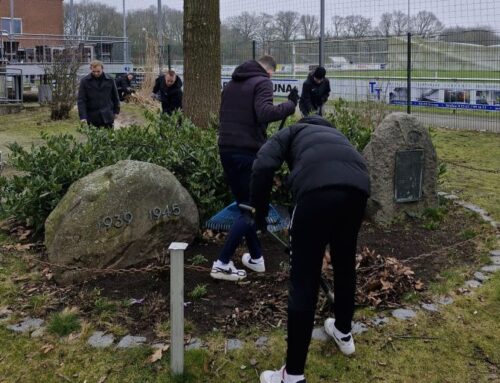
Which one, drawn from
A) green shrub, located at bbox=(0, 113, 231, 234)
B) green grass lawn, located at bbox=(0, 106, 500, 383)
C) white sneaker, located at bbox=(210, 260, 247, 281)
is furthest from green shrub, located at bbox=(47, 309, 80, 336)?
green shrub, located at bbox=(0, 113, 231, 234)

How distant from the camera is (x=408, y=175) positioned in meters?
6.29

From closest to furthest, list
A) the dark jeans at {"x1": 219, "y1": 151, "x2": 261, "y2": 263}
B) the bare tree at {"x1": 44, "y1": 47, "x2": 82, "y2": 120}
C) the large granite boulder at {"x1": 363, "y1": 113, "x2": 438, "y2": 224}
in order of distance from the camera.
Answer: the dark jeans at {"x1": 219, "y1": 151, "x2": 261, "y2": 263}, the large granite boulder at {"x1": 363, "y1": 113, "x2": 438, "y2": 224}, the bare tree at {"x1": 44, "y1": 47, "x2": 82, "y2": 120}

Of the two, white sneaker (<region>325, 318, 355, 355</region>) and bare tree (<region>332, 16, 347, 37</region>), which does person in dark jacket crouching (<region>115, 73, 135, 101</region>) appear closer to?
bare tree (<region>332, 16, 347, 37</region>)

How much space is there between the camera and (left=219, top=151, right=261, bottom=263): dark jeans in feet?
15.1

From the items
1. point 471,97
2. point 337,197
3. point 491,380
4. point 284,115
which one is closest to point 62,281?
point 284,115

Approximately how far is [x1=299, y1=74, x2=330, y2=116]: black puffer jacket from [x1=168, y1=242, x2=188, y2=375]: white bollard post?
997 centimetres

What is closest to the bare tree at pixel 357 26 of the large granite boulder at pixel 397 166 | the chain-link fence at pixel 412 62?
the chain-link fence at pixel 412 62

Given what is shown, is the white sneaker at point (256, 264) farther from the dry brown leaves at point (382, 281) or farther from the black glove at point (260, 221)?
the black glove at point (260, 221)

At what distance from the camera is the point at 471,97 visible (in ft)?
47.3

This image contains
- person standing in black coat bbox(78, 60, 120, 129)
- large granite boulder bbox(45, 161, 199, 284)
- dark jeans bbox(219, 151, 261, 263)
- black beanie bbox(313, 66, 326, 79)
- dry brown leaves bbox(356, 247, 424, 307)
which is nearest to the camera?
dry brown leaves bbox(356, 247, 424, 307)

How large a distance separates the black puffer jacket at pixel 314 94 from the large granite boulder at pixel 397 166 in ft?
22.0

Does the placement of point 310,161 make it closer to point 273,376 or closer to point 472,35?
point 273,376

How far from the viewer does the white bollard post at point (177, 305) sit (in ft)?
10.8

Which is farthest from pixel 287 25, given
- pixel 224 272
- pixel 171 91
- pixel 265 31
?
pixel 224 272
